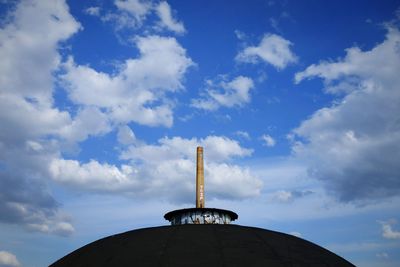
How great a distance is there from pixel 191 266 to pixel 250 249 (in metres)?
3.90

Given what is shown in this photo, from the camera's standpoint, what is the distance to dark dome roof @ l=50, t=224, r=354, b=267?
18359 mm

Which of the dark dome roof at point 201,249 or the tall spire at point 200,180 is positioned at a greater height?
the tall spire at point 200,180

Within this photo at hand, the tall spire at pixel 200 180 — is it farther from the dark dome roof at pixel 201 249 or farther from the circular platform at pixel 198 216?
the dark dome roof at pixel 201 249

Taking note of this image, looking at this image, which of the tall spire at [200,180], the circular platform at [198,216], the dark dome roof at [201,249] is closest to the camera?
the dark dome roof at [201,249]

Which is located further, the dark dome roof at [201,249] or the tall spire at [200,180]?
the tall spire at [200,180]

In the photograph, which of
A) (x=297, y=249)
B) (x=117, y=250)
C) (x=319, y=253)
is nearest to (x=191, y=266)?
(x=117, y=250)

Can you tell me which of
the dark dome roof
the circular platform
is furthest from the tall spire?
the dark dome roof

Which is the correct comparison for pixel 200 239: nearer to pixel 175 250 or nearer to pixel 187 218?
pixel 175 250

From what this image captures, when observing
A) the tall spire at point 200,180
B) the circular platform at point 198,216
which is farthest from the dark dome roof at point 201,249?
the tall spire at point 200,180

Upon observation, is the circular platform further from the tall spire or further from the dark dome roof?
the tall spire

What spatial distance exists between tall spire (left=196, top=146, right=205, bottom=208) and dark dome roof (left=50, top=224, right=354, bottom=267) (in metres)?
13.3

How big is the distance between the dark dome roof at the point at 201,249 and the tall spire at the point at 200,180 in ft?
43.8

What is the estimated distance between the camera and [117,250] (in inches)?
815

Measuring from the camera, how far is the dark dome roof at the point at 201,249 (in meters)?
18.4
